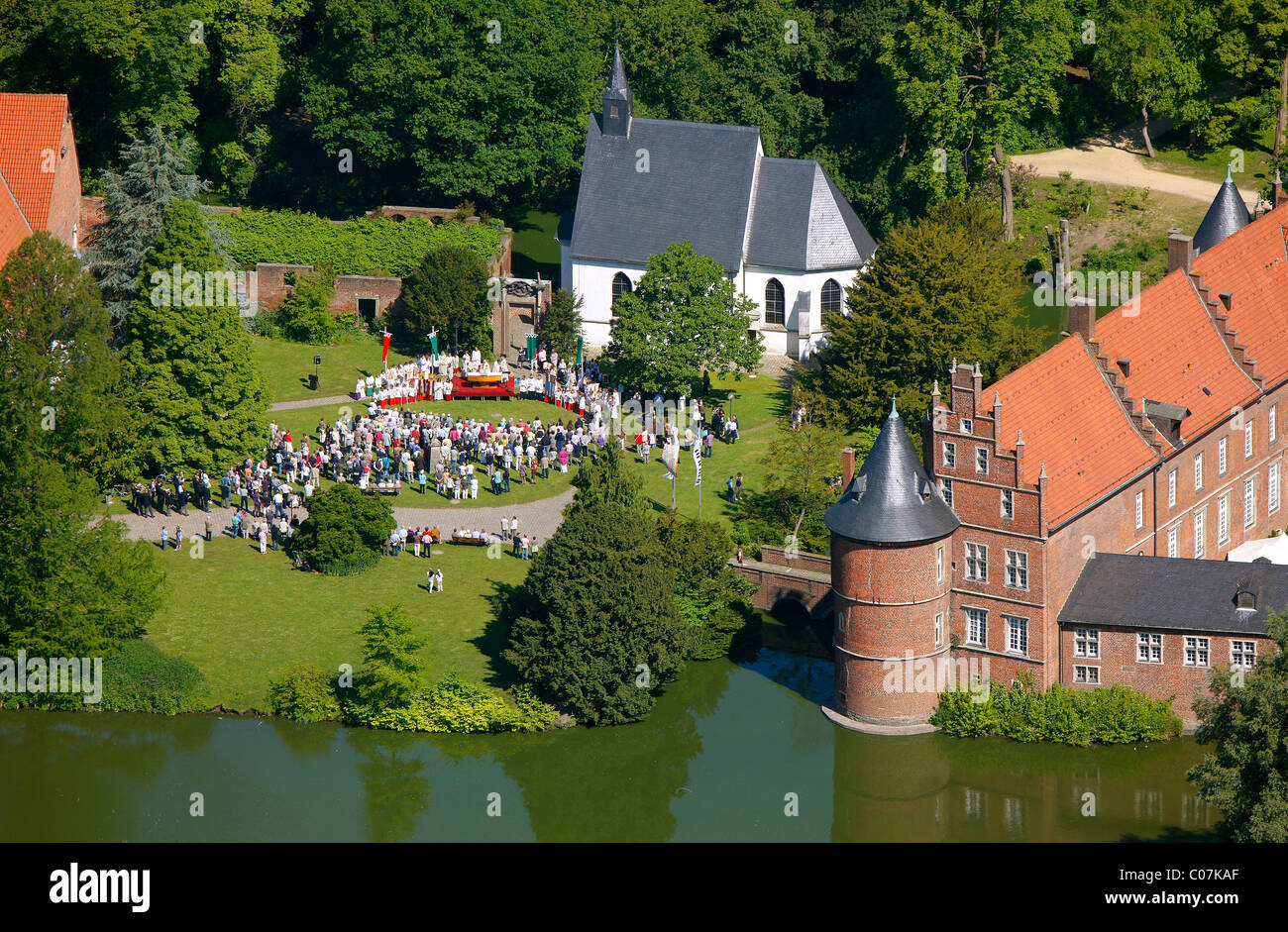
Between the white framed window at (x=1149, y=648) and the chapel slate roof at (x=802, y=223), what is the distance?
35.2 meters

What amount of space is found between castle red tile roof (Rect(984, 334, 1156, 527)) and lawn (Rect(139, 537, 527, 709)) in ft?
66.1

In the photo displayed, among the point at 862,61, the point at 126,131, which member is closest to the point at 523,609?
the point at 126,131

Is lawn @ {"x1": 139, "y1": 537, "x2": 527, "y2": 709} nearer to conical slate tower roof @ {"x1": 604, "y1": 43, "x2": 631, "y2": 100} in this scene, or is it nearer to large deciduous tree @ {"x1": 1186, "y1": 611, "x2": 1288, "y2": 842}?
large deciduous tree @ {"x1": 1186, "y1": 611, "x2": 1288, "y2": 842}

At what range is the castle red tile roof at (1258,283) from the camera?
9850 centimetres

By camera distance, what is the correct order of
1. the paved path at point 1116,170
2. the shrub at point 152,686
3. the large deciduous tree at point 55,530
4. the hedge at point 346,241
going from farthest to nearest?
the paved path at point 1116,170
the hedge at point 346,241
the shrub at point 152,686
the large deciduous tree at point 55,530

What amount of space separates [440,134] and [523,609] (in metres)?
42.9

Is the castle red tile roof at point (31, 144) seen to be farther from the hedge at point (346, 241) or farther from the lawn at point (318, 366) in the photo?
the lawn at point (318, 366)

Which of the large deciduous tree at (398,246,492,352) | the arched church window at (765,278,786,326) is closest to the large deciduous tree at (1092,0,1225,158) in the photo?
the arched church window at (765,278,786,326)

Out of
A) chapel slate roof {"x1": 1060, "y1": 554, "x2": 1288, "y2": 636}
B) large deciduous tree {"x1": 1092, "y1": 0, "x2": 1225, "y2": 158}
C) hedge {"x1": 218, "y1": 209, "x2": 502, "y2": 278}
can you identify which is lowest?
chapel slate roof {"x1": 1060, "y1": 554, "x2": 1288, "y2": 636}

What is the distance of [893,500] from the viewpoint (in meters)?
86.3

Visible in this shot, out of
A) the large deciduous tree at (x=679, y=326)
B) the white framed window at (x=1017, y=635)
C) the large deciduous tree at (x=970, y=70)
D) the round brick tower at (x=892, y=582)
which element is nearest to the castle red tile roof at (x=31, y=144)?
the large deciduous tree at (x=679, y=326)

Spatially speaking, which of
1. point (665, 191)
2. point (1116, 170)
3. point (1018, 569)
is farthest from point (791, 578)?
point (1116, 170)

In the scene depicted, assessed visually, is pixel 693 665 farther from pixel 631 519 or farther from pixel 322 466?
pixel 322 466

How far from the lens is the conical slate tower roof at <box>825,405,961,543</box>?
86.1 metres
